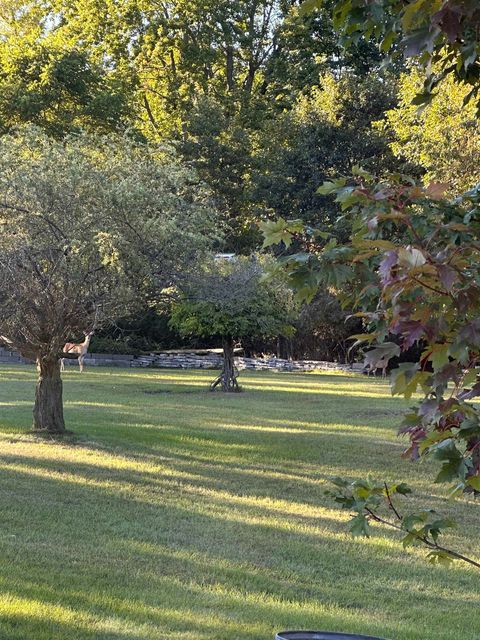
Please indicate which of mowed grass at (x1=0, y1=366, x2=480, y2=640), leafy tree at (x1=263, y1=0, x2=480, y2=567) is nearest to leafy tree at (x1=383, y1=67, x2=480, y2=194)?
mowed grass at (x1=0, y1=366, x2=480, y2=640)

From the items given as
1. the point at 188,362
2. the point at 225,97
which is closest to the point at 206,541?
the point at 188,362

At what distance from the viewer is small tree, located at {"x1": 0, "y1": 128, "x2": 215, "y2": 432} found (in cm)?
1146

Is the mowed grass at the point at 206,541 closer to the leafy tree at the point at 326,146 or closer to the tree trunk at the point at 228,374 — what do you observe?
the tree trunk at the point at 228,374

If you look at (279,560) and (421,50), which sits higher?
(421,50)

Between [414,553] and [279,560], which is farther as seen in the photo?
[414,553]

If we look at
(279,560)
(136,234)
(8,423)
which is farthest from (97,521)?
(8,423)

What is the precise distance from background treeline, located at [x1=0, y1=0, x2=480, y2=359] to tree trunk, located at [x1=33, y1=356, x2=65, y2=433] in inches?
625

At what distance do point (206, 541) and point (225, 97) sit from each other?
32540 mm

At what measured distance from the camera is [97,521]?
8.10m

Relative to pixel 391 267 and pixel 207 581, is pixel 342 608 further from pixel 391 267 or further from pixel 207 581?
pixel 391 267

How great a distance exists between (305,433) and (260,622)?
32.5ft

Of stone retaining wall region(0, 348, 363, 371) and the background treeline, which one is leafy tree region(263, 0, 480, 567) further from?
stone retaining wall region(0, 348, 363, 371)

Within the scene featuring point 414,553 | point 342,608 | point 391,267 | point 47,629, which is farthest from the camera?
point 414,553

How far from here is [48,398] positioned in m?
13.4
